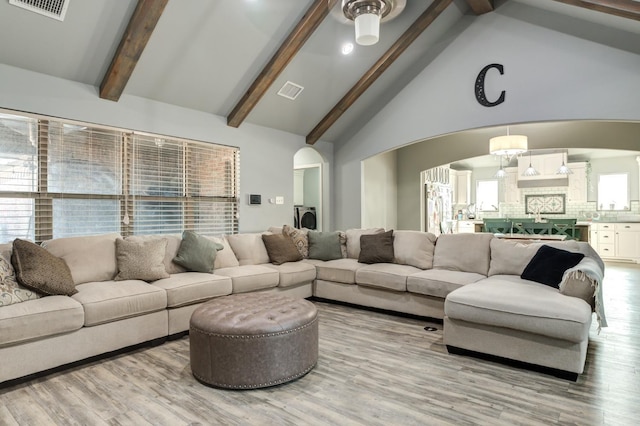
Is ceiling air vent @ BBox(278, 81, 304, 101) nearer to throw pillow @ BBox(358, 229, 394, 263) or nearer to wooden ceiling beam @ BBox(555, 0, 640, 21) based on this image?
throw pillow @ BBox(358, 229, 394, 263)

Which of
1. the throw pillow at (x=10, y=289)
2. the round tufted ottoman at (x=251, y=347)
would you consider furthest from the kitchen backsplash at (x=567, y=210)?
the throw pillow at (x=10, y=289)

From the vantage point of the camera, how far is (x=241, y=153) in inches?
215

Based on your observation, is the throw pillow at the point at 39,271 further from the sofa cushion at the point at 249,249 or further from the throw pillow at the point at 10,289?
the sofa cushion at the point at 249,249

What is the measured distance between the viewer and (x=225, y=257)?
4262mm

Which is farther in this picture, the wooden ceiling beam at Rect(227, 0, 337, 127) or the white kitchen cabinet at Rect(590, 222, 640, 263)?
the white kitchen cabinet at Rect(590, 222, 640, 263)

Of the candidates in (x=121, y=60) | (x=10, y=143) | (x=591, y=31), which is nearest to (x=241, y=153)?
(x=121, y=60)

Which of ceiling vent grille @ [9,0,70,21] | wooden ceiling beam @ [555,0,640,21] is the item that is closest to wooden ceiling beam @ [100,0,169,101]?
ceiling vent grille @ [9,0,70,21]

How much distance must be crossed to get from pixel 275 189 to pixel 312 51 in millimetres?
2170

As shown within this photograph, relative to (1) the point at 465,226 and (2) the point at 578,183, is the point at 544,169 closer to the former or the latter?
(2) the point at 578,183

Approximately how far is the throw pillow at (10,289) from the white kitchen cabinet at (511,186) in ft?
32.4

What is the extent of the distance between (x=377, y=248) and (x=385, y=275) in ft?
1.81

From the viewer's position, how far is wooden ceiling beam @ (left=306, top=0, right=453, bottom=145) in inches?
188

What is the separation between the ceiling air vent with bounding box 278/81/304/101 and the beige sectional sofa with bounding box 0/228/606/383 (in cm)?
205

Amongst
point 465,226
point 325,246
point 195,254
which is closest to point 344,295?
point 325,246
